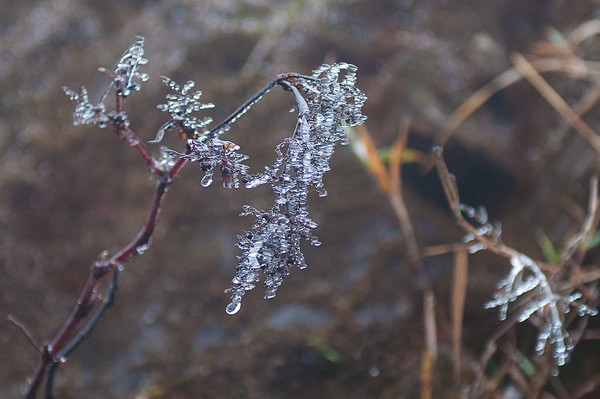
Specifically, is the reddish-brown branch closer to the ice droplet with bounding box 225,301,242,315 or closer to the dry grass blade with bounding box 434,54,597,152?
the ice droplet with bounding box 225,301,242,315

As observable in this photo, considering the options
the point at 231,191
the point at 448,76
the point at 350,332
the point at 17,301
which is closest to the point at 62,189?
the point at 17,301

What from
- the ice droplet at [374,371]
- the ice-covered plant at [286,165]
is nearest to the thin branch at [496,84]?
the ice droplet at [374,371]

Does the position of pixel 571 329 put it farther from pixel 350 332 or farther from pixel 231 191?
pixel 231 191

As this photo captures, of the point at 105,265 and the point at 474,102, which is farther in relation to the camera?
the point at 474,102

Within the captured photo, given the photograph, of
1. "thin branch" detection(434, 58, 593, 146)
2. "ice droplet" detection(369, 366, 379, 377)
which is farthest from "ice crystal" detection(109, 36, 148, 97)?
"thin branch" detection(434, 58, 593, 146)

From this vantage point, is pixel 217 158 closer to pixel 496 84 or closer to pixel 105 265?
pixel 105 265

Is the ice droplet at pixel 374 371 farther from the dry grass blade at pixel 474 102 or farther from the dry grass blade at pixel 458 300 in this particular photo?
the dry grass blade at pixel 474 102

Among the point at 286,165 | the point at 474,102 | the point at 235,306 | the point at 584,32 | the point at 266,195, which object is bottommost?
the point at 235,306

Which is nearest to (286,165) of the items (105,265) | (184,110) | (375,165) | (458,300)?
(184,110)
